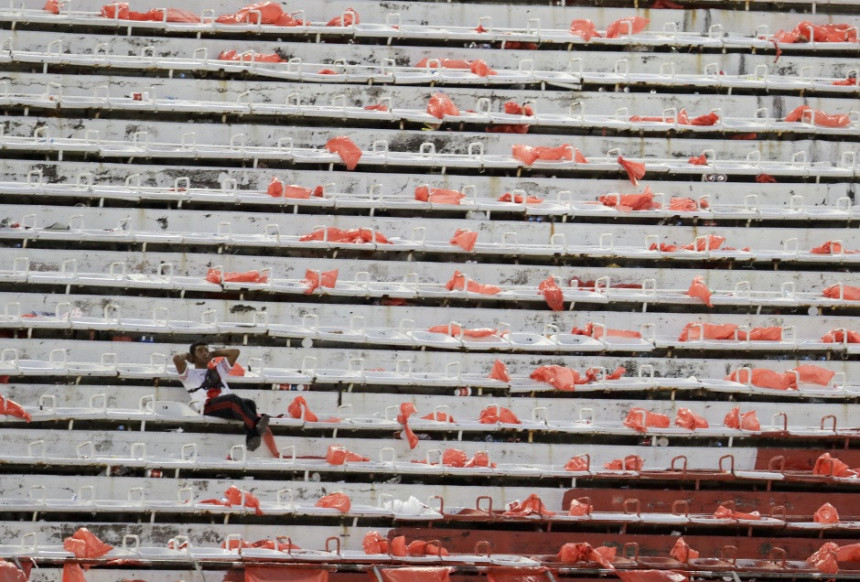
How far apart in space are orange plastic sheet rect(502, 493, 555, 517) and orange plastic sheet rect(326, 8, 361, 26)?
467 centimetres

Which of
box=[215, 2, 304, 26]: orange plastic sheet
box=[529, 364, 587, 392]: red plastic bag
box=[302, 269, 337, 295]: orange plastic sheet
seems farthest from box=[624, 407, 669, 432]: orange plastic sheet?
box=[215, 2, 304, 26]: orange plastic sheet

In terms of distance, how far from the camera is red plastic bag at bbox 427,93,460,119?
13852mm

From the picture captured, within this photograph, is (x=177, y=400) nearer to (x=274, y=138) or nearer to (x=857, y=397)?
(x=274, y=138)

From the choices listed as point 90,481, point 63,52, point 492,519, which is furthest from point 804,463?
point 63,52

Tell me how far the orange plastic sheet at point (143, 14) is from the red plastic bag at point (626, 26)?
3.81 m

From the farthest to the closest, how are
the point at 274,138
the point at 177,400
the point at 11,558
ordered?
the point at 274,138
the point at 177,400
the point at 11,558

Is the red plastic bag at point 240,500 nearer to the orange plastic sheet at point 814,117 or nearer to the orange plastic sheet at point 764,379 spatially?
the orange plastic sheet at point 764,379

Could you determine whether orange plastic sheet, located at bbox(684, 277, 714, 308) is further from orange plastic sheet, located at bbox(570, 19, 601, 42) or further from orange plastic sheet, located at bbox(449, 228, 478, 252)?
orange plastic sheet, located at bbox(570, 19, 601, 42)

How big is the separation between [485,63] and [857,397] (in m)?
4.40

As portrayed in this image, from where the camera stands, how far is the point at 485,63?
1427cm

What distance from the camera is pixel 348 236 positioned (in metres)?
13.4

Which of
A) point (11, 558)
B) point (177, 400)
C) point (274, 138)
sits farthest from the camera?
point (274, 138)

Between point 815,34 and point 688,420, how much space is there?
167 inches

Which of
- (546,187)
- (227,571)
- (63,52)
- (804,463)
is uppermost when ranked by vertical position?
(63,52)
